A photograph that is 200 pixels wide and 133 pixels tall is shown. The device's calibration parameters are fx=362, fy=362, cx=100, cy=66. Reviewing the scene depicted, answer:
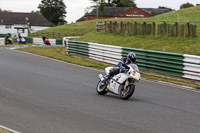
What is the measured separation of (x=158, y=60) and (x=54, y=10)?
354ft

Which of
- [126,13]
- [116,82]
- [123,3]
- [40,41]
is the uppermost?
[123,3]

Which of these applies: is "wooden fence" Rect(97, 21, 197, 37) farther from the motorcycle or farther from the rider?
the motorcycle

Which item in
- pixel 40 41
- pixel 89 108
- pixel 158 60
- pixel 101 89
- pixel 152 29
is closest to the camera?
pixel 89 108

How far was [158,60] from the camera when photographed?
55.0 feet

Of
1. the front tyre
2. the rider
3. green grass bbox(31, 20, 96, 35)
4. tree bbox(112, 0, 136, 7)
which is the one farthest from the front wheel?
tree bbox(112, 0, 136, 7)

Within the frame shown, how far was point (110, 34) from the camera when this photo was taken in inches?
1316

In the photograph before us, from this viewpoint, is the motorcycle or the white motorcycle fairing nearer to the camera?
the motorcycle

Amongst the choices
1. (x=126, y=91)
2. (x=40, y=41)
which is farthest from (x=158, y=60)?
(x=40, y=41)

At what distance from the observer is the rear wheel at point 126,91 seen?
987cm

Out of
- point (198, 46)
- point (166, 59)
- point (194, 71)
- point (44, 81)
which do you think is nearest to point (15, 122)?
point (44, 81)

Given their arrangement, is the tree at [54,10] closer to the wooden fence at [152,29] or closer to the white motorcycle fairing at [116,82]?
the wooden fence at [152,29]

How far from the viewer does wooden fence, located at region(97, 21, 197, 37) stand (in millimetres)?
23000

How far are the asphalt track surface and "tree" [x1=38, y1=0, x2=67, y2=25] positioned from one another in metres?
109

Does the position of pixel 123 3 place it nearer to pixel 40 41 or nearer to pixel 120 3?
pixel 120 3
